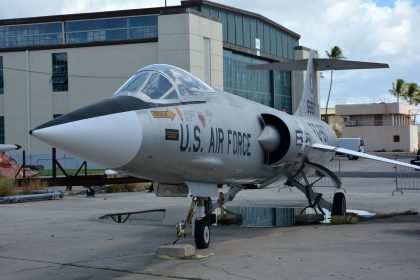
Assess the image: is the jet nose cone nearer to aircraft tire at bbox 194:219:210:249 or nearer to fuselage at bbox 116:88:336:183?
fuselage at bbox 116:88:336:183

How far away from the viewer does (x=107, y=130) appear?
270 inches

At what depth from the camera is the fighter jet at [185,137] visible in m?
6.87

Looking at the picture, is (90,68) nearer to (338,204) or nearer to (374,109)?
(338,204)

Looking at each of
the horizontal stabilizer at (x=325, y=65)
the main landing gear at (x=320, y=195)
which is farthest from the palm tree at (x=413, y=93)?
the main landing gear at (x=320, y=195)

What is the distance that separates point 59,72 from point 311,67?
28.6 m

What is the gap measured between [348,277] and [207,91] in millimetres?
3843

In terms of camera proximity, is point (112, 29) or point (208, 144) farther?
point (112, 29)

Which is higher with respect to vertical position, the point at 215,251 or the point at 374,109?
the point at 374,109

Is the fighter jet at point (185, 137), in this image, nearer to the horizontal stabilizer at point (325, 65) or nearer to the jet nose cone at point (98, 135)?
the jet nose cone at point (98, 135)

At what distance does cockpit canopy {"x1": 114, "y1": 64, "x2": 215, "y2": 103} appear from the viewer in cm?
811

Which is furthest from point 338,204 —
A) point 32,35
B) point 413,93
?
point 413,93

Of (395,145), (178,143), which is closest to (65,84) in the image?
(178,143)

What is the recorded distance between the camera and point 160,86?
837 centimetres

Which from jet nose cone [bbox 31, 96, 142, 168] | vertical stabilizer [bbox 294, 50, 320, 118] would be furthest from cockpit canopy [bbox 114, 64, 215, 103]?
vertical stabilizer [bbox 294, 50, 320, 118]
